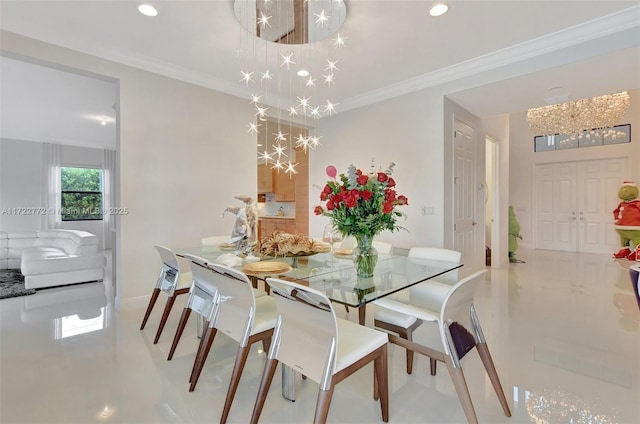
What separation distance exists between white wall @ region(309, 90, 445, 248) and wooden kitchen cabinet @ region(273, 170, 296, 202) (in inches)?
91.9

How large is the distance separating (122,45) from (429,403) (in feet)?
13.6

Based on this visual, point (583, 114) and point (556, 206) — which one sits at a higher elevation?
point (583, 114)

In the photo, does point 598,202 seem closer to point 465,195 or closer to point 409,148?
point 465,195

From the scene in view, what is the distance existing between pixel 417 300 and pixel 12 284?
561cm

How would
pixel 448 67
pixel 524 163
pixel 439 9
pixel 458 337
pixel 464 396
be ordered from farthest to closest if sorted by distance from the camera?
pixel 524 163 → pixel 448 67 → pixel 439 9 → pixel 458 337 → pixel 464 396

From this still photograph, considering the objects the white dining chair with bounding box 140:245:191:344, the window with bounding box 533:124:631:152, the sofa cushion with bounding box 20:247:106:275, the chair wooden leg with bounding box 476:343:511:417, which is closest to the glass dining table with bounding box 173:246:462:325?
the white dining chair with bounding box 140:245:191:344

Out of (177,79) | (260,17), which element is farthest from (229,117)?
(260,17)

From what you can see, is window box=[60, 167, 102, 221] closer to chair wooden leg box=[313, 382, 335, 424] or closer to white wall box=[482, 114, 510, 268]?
chair wooden leg box=[313, 382, 335, 424]

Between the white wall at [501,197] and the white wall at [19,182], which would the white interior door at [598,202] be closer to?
the white wall at [501,197]

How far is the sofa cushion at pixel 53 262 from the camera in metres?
4.09

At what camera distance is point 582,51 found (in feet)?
9.07

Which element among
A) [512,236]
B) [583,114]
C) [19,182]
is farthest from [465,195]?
[19,182]

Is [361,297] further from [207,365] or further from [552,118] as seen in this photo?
[552,118]

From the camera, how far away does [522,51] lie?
303 cm
